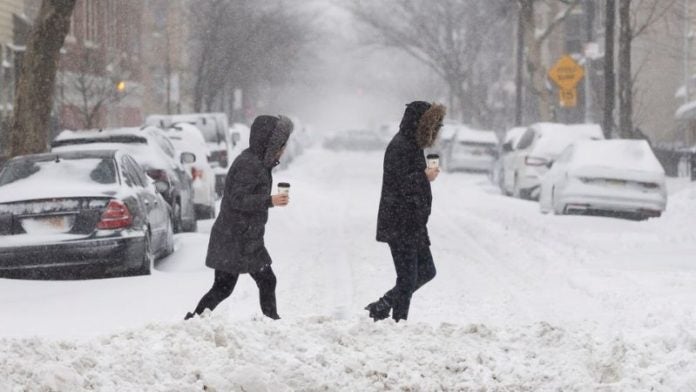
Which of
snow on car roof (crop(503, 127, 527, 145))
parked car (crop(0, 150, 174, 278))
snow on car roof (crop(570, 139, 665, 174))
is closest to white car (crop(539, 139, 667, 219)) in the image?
snow on car roof (crop(570, 139, 665, 174))

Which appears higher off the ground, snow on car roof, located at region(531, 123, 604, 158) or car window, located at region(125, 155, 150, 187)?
snow on car roof, located at region(531, 123, 604, 158)

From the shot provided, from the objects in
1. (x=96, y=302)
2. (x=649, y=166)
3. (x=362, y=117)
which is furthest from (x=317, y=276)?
(x=362, y=117)

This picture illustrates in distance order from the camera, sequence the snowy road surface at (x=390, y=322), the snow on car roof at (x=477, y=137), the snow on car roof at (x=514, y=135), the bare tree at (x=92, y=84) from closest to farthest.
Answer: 1. the snowy road surface at (x=390, y=322)
2. the snow on car roof at (x=514, y=135)
3. the bare tree at (x=92, y=84)
4. the snow on car roof at (x=477, y=137)

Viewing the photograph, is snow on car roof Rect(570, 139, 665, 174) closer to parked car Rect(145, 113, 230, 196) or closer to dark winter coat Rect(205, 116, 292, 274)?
parked car Rect(145, 113, 230, 196)

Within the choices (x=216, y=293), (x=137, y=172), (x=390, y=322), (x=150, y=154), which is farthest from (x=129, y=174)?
(x=390, y=322)

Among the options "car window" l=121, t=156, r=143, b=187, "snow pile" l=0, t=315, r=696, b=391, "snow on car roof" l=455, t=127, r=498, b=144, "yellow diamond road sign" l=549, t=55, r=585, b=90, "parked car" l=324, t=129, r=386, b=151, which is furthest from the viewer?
"parked car" l=324, t=129, r=386, b=151

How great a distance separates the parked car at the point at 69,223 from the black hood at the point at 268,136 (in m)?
3.98

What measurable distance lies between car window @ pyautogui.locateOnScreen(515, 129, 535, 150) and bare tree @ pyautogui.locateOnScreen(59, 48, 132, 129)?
880cm

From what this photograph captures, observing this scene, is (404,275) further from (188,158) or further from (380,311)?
(188,158)

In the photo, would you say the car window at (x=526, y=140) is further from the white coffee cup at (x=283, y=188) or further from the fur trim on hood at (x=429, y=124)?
the white coffee cup at (x=283, y=188)

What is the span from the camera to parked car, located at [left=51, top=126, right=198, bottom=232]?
17422 millimetres

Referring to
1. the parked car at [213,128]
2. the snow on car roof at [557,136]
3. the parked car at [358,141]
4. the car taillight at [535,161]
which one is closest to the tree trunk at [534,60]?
the snow on car roof at [557,136]

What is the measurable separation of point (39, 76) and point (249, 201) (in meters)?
10.3

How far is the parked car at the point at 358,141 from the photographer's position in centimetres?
7694
